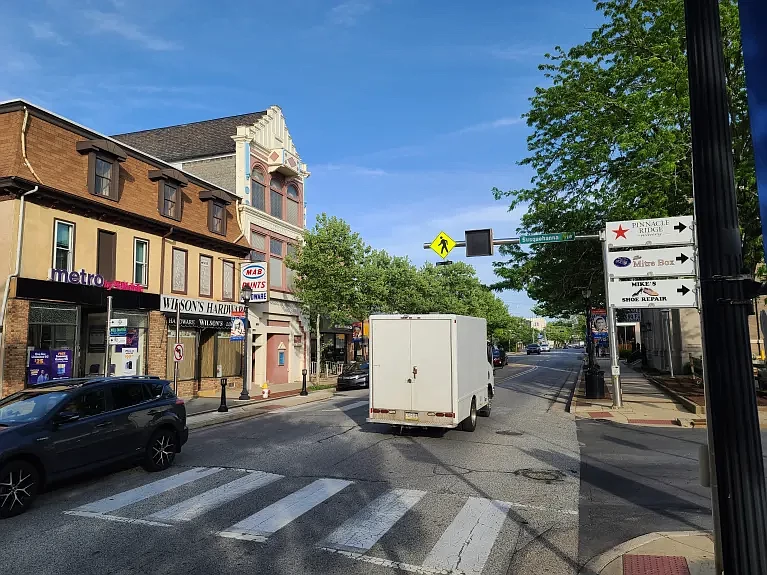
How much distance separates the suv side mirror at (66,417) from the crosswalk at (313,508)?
1230mm

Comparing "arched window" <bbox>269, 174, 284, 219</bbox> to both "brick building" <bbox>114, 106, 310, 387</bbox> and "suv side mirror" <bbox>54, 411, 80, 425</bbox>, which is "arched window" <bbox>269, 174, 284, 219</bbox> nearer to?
"brick building" <bbox>114, 106, 310, 387</bbox>

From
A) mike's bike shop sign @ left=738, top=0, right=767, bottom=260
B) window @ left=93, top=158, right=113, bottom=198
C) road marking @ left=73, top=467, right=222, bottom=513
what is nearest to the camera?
mike's bike shop sign @ left=738, top=0, right=767, bottom=260

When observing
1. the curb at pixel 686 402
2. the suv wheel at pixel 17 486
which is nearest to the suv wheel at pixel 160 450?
the suv wheel at pixel 17 486

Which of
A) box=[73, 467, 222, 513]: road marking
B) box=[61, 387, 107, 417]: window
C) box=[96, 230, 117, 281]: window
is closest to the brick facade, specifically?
box=[96, 230, 117, 281]: window

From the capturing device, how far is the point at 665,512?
23.6 feet

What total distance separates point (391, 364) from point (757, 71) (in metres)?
10.3

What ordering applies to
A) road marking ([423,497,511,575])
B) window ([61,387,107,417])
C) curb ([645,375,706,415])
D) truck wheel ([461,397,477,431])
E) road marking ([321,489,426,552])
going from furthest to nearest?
1. curb ([645,375,706,415])
2. truck wheel ([461,397,477,431])
3. window ([61,387,107,417])
4. road marking ([321,489,426,552])
5. road marking ([423,497,511,575])

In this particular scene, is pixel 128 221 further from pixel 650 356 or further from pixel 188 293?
pixel 650 356

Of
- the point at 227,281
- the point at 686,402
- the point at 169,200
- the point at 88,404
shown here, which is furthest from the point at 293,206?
the point at 88,404

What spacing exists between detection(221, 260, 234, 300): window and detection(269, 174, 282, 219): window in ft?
16.9

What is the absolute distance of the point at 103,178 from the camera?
66.8 feet

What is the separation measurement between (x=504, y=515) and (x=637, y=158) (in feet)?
43.6

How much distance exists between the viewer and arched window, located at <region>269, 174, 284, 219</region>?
3117cm

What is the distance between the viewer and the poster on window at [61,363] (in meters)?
17.7
